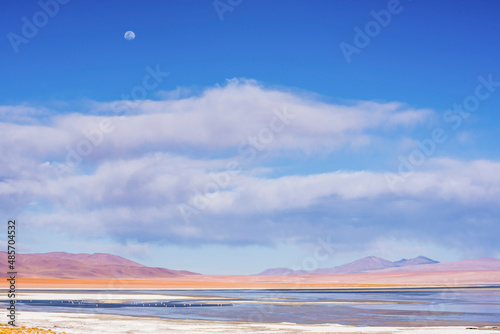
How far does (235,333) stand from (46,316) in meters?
14.6

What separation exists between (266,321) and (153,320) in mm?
6646

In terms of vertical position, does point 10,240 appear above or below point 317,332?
above

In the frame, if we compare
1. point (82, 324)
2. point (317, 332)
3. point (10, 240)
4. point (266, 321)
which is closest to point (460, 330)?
point (317, 332)

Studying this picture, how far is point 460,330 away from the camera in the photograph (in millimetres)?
27531

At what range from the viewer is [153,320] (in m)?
33.0

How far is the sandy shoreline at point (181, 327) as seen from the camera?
89.2 feet

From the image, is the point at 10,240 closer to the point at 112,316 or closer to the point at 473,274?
the point at 112,316

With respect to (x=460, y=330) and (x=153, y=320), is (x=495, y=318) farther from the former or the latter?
(x=153, y=320)

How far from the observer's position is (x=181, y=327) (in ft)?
95.3

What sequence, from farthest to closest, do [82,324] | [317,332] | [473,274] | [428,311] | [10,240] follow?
[473,274] < [428,311] < [82,324] < [317,332] < [10,240]

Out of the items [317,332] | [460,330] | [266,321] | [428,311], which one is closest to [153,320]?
[266,321]

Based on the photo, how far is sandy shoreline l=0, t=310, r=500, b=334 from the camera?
27.2m

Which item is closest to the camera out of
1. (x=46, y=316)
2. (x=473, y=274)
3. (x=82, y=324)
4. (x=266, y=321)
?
(x=82, y=324)

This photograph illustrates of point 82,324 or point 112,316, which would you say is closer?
point 82,324
